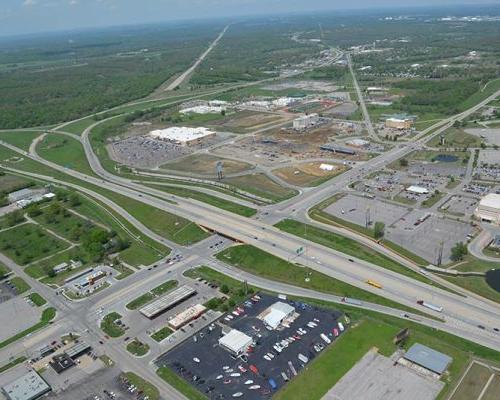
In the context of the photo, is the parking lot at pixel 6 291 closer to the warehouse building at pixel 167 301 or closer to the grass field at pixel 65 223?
the grass field at pixel 65 223

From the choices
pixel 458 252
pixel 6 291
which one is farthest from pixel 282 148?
pixel 6 291

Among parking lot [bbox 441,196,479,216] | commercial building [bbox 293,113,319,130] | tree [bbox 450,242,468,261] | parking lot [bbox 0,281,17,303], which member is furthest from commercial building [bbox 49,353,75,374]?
commercial building [bbox 293,113,319,130]

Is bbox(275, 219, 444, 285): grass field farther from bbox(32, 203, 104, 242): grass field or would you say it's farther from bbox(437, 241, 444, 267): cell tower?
bbox(32, 203, 104, 242): grass field

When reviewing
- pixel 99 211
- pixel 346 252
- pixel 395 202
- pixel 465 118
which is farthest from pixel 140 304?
pixel 465 118

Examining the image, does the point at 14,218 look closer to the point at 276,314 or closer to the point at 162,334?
the point at 162,334

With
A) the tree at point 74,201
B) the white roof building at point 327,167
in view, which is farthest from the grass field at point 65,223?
the white roof building at point 327,167

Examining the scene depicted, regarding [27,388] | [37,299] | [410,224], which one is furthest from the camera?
[410,224]
